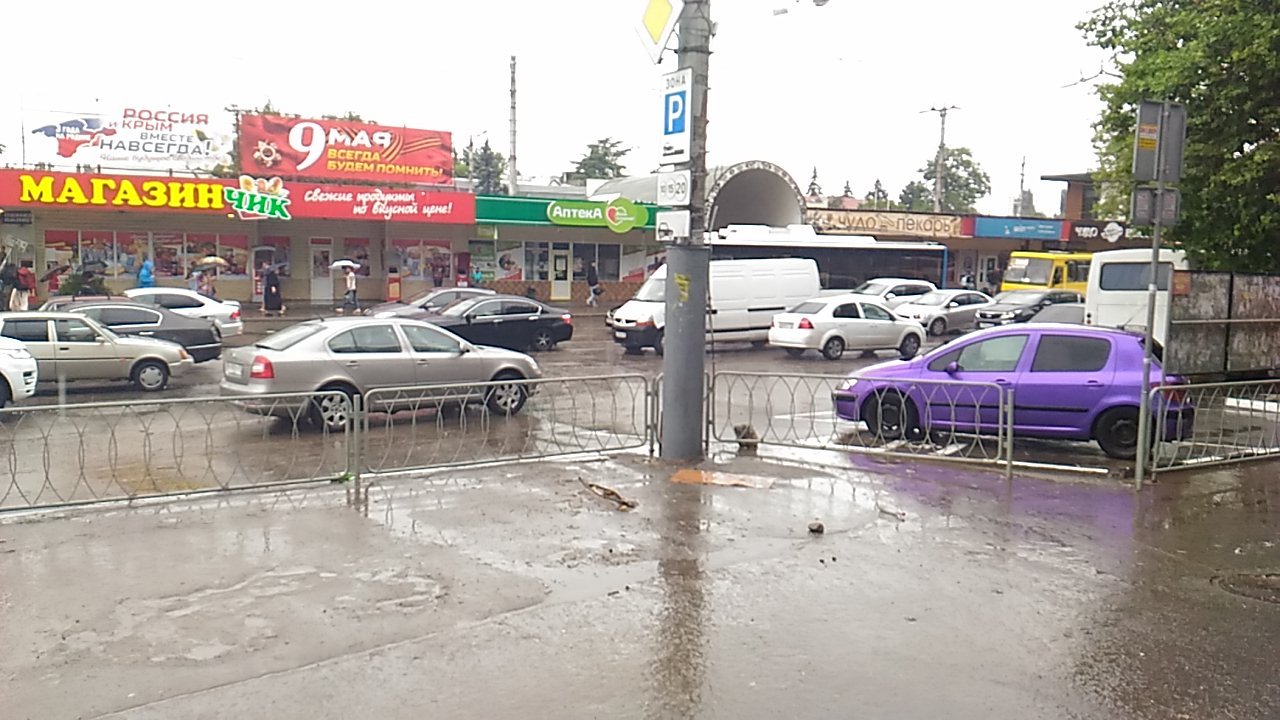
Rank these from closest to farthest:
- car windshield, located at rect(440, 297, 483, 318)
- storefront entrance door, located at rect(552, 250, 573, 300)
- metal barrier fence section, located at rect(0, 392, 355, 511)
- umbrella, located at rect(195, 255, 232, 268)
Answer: metal barrier fence section, located at rect(0, 392, 355, 511) < car windshield, located at rect(440, 297, 483, 318) < umbrella, located at rect(195, 255, 232, 268) < storefront entrance door, located at rect(552, 250, 573, 300)

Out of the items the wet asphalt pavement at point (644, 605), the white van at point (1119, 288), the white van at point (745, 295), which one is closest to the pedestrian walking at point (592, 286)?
the white van at point (745, 295)

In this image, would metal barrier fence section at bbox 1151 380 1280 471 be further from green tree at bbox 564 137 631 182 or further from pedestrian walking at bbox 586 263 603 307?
green tree at bbox 564 137 631 182

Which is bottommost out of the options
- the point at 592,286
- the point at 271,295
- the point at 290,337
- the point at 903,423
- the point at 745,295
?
the point at 903,423

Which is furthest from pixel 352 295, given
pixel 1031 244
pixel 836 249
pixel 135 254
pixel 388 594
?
pixel 1031 244

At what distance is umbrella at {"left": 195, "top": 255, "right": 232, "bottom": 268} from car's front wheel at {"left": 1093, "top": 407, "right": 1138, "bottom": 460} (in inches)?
1123

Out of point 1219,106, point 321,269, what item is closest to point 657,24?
Answer: point 1219,106

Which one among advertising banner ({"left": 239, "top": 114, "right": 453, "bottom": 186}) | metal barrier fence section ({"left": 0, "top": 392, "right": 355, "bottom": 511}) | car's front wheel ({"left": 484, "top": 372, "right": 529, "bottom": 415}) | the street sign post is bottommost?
metal barrier fence section ({"left": 0, "top": 392, "right": 355, "bottom": 511})

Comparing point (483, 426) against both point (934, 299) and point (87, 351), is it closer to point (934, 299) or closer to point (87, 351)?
point (87, 351)

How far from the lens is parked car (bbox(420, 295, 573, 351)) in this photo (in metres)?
21.3

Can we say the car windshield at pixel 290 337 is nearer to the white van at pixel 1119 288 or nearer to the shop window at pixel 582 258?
the white van at pixel 1119 288

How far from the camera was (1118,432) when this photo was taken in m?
11.2

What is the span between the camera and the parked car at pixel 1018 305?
28516mm

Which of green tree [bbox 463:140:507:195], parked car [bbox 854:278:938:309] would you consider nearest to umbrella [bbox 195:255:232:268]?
parked car [bbox 854:278:938:309]

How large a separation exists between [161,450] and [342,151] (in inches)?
1032
